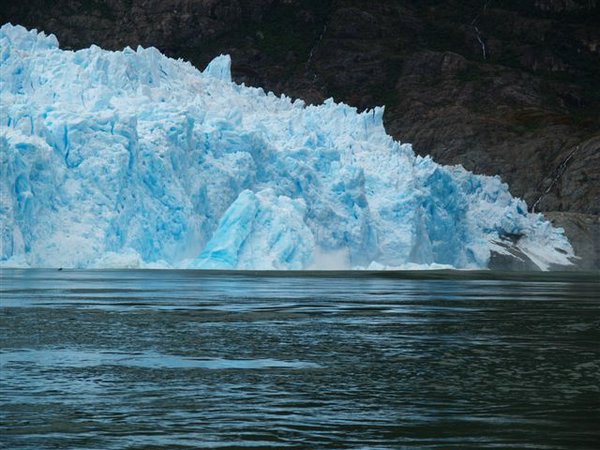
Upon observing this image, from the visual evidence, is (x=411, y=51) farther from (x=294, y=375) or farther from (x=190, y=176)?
(x=294, y=375)

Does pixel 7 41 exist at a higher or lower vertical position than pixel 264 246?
higher

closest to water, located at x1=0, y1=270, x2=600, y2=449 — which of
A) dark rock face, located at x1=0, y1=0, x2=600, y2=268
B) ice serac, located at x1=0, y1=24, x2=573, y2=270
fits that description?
ice serac, located at x1=0, y1=24, x2=573, y2=270

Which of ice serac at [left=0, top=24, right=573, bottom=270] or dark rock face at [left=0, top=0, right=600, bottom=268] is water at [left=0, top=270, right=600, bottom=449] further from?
dark rock face at [left=0, top=0, right=600, bottom=268]

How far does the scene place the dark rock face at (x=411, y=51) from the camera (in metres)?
133

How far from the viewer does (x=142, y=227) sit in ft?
156

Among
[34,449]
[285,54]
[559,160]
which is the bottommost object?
[34,449]

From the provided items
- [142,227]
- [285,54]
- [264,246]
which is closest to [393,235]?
[264,246]

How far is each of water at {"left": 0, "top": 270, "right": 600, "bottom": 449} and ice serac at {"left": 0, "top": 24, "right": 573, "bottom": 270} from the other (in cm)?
1897

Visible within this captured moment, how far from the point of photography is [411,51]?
510 feet

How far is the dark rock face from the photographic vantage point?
133 meters

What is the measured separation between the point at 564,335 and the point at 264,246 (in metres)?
30.3

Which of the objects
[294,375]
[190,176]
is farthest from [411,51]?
[294,375]

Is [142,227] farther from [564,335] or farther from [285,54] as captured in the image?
[285,54]

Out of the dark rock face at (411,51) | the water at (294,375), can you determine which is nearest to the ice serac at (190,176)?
the water at (294,375)
